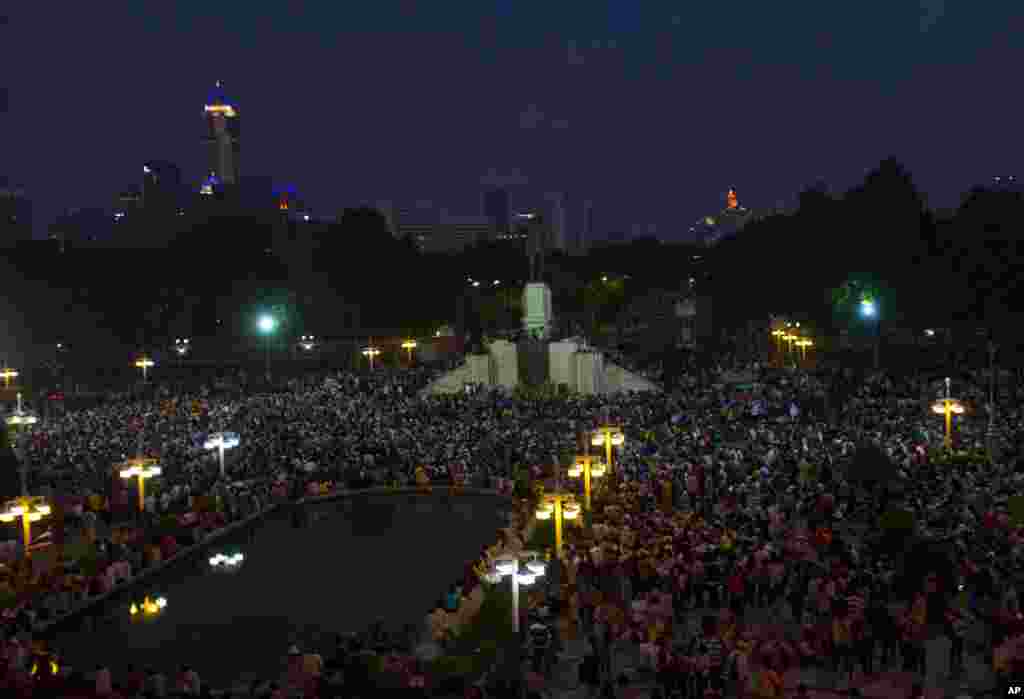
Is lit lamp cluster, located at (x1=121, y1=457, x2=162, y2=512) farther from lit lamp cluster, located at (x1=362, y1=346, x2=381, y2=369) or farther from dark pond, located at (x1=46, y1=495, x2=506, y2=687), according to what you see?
lit lamp cluster, located at (x1=362, y1=346, x2=381, y2=369)

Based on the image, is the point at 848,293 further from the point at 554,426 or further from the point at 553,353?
the point at 554,426

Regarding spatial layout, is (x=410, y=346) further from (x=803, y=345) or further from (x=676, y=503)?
(x=676, y=503)

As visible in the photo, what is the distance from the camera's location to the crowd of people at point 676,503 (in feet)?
38.2

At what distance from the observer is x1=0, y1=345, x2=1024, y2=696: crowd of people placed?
11633mm

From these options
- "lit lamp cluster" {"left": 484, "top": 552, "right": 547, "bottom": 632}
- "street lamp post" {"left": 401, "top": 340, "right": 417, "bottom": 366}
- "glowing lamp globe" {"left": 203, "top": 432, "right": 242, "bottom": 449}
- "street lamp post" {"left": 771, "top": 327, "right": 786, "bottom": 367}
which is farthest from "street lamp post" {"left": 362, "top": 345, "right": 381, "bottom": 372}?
"lit lamp cluster" {"left": 484, "top": 552, "right": 547, "bottom": 632}

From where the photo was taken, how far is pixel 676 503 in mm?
19641

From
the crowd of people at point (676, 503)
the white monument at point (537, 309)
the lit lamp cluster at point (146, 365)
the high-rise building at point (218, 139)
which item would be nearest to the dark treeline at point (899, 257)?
the crowd of people at point (676, 503)

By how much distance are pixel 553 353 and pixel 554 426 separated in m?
12.3

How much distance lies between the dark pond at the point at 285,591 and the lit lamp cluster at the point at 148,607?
0.13 meters

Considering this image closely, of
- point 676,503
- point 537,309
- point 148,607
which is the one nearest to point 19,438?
point 148,607

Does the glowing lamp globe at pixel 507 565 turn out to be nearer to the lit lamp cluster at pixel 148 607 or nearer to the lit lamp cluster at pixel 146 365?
the lit lamp cluster at pixel 148 607

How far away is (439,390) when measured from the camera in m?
41.0

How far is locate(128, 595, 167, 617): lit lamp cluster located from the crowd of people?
81 centimetres

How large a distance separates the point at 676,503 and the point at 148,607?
11.4m
